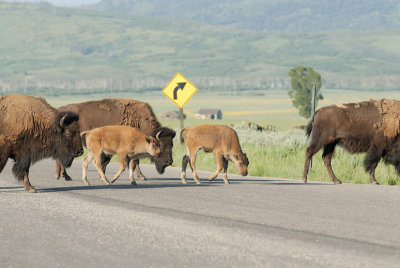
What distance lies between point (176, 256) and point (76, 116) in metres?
7.52

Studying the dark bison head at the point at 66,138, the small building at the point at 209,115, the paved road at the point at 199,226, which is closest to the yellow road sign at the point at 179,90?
the paved road at the point at 199,226

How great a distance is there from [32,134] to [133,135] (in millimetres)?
2079

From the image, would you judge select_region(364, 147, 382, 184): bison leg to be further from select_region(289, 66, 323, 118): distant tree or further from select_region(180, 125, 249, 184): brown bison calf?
select_region(289, 66, 323, 118): distant tree

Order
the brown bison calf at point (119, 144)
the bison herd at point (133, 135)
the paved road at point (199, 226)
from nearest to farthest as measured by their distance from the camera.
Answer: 1. the paved road at point (199, 226)
2. the bison herd at point (133, 135)
3. the brown bison calf at point (119, 144)

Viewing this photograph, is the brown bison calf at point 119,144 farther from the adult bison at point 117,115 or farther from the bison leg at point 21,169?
the adult bison at point 117,115

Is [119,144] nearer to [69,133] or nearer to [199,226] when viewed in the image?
[69,133]

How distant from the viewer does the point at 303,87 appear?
470ft

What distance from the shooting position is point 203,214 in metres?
11.2

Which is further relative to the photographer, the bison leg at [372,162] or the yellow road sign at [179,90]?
the yellow road sign at [179,90]

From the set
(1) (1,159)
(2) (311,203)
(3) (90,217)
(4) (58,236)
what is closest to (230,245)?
(4) (58,236)

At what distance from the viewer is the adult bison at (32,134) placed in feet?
45.2

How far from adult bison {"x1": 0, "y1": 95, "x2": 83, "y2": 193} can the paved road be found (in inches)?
25.5

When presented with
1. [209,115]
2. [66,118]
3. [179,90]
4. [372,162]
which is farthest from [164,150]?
[209,115]

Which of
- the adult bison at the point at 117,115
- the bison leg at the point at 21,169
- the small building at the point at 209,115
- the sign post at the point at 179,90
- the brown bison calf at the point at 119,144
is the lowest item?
the small building at the point at 209,115
